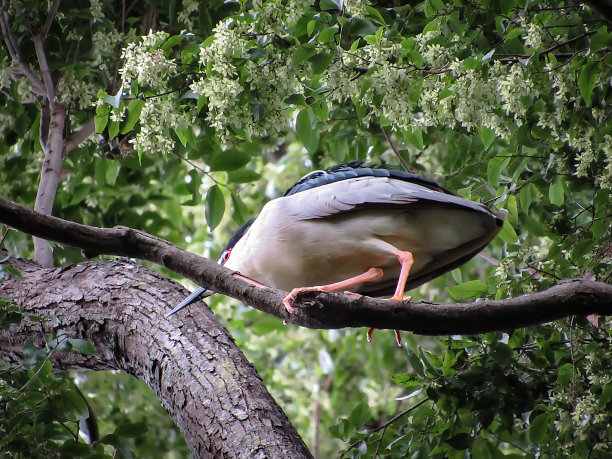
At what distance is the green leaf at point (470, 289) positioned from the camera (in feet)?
11.1

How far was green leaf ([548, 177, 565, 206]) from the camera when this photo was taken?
3463mm

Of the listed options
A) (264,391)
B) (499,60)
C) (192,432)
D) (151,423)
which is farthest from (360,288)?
(151,423)

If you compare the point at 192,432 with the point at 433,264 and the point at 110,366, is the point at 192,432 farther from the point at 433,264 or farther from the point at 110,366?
the point at 433,264

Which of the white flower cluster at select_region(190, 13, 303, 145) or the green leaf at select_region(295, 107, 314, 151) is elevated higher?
the white flower cluster at select_region(190, 13, 303, 145)

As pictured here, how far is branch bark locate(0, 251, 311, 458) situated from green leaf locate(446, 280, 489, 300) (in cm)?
105

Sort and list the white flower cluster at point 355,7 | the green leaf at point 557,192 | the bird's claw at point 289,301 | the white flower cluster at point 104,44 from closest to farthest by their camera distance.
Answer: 1. the bird's claw at point 289,301
2. the white flower cluster at point 355,7
3. the green leaf at point 557,192
4. the white flower cluster at point 104,44

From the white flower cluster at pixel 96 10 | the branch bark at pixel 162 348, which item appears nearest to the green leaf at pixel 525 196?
the branch bark at pixel 162 348

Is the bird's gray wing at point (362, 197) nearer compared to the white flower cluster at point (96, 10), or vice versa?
the bird's gray wing at point (362, 197)

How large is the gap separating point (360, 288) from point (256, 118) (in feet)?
2.94

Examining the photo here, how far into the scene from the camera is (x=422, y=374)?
118 inches

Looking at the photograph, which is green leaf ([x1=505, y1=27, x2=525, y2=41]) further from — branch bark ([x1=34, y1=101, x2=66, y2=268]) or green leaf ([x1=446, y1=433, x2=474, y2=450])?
branch bark ([x1=34, y1=101, x2=66, y2=268])

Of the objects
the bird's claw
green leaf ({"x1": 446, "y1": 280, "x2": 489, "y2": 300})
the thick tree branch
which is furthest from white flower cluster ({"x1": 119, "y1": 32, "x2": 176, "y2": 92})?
green leaf ({"x1": 446, "y1": 280, "x2": 489, "y2": 300})

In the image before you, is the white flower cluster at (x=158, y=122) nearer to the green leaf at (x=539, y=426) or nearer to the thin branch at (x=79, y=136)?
the thin branch at (x=79, y=136)

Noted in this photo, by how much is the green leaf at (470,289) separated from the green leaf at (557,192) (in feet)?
1.72
